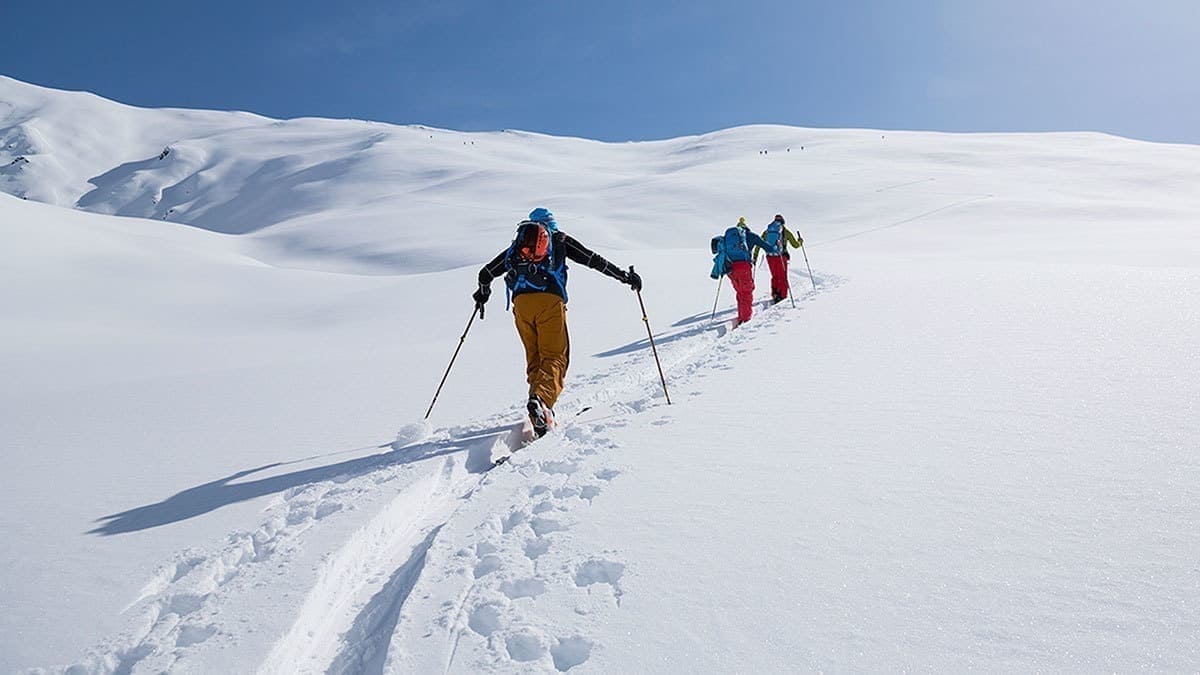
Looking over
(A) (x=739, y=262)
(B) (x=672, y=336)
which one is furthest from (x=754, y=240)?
(B) (x=672, y=336)

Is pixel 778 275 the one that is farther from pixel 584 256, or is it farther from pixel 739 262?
pixel 584 256

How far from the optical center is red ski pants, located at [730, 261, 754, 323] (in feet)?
32.8

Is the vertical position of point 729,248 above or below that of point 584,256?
above

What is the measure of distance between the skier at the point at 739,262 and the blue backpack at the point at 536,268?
4894mm

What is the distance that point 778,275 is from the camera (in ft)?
38.7

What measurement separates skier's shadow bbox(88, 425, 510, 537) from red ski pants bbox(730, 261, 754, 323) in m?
5.71

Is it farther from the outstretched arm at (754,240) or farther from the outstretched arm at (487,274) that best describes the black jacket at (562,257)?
the outstretched arm at (754,240)

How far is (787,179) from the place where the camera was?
151 ft

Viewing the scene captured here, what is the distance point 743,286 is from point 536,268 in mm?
5435

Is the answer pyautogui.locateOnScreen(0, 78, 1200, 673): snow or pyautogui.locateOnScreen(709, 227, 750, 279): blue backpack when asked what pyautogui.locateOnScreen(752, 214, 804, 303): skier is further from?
pyautogui.locateOnScreen(709, 227, 750, 279): blue backpack

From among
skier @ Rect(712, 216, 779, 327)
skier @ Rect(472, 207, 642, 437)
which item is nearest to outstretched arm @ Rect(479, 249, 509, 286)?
skier @ Rect(472, 207, 642, 437)

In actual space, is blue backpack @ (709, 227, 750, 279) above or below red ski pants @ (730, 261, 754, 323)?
above

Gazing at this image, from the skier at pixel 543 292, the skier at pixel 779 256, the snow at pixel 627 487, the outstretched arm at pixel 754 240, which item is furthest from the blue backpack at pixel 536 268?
the skier at pixel 779 256

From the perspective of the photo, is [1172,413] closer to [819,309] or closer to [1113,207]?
[819,309]
